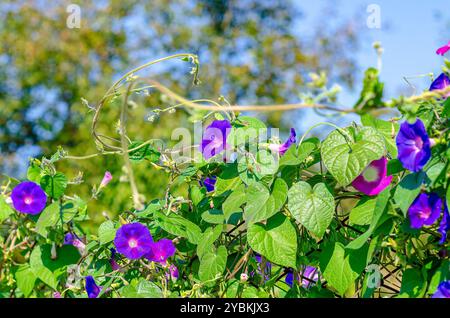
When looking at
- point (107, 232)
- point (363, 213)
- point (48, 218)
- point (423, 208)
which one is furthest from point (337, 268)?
point (48, 218)

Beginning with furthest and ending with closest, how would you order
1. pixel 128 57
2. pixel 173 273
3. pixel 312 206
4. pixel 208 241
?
1. pixel 128 57
2. pixel 173 273
3. pixel 208 241
4. pixel 312 206

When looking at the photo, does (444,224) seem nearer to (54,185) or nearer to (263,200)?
(263,200)

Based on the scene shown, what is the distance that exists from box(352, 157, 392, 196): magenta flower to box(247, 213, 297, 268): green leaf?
0.15m

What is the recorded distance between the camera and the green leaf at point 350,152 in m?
1.08

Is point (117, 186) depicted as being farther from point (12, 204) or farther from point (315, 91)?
point (315, 91)

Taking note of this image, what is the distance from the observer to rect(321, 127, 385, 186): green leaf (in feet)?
3.53

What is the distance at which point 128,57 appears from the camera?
19.7 ft

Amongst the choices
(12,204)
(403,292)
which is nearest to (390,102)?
(403,292)

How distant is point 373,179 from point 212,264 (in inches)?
13.0

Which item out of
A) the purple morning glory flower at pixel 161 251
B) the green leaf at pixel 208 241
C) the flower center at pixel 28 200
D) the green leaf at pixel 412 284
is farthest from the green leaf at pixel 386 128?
the flower center at pixel 28 200

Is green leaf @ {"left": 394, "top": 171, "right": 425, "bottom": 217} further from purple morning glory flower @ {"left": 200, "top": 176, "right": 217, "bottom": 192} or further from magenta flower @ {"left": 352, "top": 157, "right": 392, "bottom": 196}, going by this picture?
purple morning glory flower @ {"left": 200, "top": 176, "right": 217, "bottom": 192}

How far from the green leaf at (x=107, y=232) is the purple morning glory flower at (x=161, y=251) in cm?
9

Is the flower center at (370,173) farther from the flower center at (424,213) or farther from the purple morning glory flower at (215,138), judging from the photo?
the purple morning glory flower at (215,138)

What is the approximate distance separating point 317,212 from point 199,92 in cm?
534
